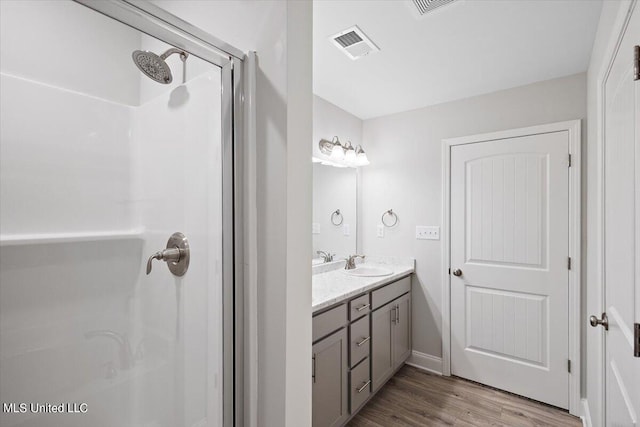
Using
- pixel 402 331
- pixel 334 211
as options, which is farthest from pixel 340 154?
pixel 402 331

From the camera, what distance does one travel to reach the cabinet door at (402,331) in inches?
98.1

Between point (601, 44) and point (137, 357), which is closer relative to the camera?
point (137, 357)

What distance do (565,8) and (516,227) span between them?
1.42 meters

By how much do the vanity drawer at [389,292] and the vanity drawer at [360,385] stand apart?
39 cm

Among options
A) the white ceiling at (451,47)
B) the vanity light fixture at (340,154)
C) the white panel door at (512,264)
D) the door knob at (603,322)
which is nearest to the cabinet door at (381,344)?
the white panel door at (512,264)

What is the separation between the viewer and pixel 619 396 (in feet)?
3.65

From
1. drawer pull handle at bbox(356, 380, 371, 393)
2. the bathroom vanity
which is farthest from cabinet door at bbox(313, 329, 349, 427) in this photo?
drawer pull handle at bbox(356, 380, 371, 393)

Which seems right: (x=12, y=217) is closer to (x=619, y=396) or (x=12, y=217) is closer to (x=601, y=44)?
(x=619, y=396)

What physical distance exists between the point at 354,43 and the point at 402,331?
221 cm

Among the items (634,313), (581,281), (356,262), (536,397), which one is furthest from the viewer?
(356,262)

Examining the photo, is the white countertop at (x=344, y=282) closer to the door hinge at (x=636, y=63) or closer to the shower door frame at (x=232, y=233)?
the shower door frame at (x=232, y=233)

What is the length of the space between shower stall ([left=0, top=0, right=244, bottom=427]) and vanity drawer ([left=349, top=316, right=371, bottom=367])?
1.06 m

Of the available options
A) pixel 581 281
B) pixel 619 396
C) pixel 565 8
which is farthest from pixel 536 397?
pixel 565 8

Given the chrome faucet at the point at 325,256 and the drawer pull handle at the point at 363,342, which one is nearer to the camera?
the drawer pull handle at the point at 363,342
